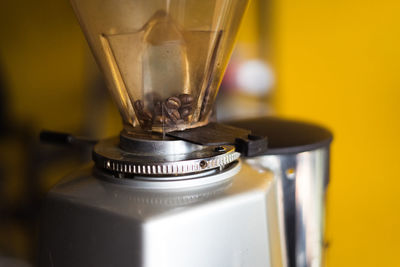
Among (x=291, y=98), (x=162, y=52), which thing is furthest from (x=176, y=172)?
(x=291, y=98)

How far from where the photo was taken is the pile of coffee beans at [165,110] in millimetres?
445

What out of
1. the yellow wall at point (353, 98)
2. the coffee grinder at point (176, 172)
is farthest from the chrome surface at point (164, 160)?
the yellow wall at point (353, 98)

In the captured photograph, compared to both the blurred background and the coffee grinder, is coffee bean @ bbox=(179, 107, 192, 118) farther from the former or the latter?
the blurred background

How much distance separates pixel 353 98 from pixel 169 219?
617 mm

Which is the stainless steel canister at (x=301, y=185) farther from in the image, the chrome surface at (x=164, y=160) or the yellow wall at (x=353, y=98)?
the yellow wall at (x=353, y=98)

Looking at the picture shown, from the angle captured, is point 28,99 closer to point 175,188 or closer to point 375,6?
point 175,188

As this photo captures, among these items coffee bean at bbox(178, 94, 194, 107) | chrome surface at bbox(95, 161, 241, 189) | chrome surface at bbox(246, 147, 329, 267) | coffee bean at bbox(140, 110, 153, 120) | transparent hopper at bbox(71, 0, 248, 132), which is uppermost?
transparent hopper at bbox(71, 0, 248, 132)

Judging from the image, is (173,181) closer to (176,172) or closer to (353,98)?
(176,172)

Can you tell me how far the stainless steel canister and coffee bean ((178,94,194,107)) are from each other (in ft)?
0.30

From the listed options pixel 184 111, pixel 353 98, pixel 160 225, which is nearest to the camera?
pixel 160 225

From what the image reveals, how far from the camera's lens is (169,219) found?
36 centimetres

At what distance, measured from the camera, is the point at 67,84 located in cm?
74

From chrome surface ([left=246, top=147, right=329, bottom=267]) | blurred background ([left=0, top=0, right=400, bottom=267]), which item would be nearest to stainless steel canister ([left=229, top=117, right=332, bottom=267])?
chrome surface ([left=246, top=147, right=329, bottom=267])

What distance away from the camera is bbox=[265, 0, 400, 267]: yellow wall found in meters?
0.83
